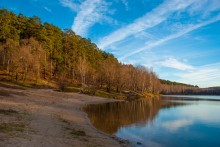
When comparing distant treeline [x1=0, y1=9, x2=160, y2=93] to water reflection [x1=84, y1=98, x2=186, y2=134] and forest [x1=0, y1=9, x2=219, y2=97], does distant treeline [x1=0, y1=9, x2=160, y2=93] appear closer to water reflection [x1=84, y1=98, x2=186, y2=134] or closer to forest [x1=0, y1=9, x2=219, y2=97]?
forest [x1=0, y1=9, x2=219, y2=97]

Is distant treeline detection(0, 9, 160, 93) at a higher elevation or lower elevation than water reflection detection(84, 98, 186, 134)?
higher

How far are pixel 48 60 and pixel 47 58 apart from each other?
3365 millimetres

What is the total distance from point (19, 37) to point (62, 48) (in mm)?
29153

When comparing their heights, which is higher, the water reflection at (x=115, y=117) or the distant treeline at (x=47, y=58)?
the distant treeline at (x=47, y=58)

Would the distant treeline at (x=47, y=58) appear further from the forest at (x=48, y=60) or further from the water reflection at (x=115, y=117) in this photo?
the water reflection at (x=115, y=117)

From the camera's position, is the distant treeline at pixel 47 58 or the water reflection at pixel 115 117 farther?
the distant treeline at pixel 47 58

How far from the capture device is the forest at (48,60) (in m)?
74.0

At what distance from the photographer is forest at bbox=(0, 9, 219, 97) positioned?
74.0 m

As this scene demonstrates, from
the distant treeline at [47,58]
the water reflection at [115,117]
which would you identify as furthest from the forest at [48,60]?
the water reflection at [115,117]

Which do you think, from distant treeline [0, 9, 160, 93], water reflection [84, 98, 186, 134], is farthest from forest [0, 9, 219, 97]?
water reflection [84, 98, 186, 134]

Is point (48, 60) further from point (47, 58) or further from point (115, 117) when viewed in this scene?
point (115, 117)

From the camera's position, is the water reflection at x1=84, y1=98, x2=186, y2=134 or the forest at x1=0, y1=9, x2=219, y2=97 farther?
the forest at x1=0, y1=9, x2=219, y2=97

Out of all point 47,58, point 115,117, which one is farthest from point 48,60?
point 115,117

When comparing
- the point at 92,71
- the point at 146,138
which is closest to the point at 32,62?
the point at 92,71
